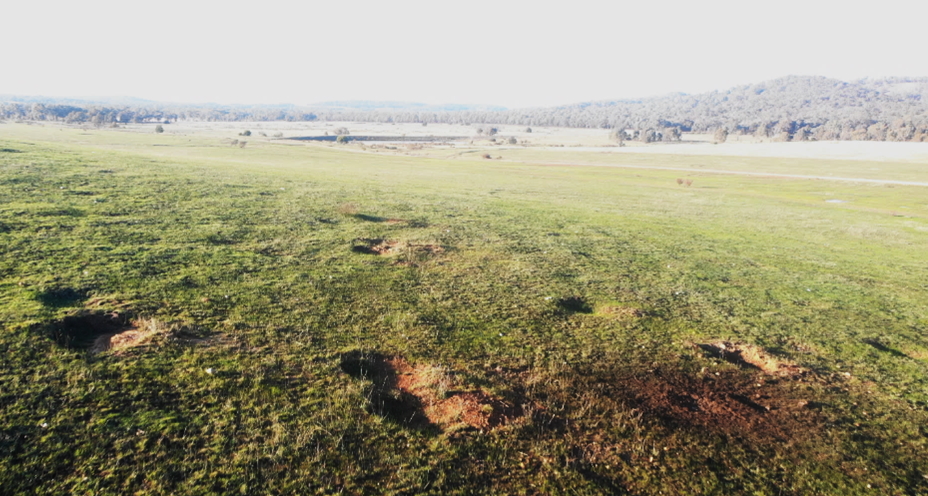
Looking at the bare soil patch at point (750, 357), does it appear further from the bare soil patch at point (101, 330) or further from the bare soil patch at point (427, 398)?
the bare soil patch at point (101, 330)

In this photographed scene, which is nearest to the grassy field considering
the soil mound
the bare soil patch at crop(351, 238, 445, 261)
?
the soil mound

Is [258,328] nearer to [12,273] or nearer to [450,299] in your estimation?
[450,299]

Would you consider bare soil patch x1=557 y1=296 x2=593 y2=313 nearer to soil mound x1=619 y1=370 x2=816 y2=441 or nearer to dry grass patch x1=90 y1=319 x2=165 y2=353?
soil mound x1=619 y1=370 x2=816 y2=441

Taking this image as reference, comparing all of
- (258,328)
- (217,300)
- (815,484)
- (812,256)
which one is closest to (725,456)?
(815,484)

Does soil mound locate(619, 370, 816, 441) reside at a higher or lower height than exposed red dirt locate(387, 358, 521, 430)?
lower

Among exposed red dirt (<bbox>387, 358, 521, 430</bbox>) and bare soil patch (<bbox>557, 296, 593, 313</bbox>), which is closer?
exposed red dirt (<bbox>387, 358, 521, 430</bbox>)

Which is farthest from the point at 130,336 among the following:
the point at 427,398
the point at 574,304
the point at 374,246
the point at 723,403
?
the point at 723,403

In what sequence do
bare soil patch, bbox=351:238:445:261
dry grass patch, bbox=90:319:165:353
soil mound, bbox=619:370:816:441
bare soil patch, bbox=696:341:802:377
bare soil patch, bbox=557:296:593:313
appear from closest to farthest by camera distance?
soil mound, bbox=619:370:816:441 → dry grass patch, bbox=90:319:165:353 → bare soil patch, bbox=696:341:802:377 → bare soil patch, bbox=557:296:593:313 → bare soil patch, bbox=351:238:445:261

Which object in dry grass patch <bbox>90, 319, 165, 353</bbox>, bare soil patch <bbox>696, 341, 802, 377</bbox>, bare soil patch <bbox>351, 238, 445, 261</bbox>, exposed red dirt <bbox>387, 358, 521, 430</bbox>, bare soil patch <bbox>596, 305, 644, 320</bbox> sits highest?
dry grass patch <bbox>90, 319, 165, 353</bbox>
